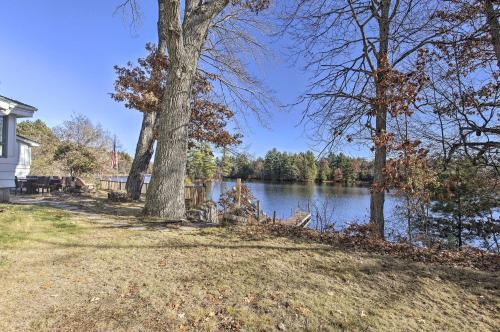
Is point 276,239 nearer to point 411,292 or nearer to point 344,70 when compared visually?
point 411,292

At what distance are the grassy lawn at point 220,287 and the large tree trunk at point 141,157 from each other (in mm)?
6289

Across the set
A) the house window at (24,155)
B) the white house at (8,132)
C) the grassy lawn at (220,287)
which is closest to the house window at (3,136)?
the white house at (8,132)

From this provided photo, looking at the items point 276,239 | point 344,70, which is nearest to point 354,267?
point 276,239

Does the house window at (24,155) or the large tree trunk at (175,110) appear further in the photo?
the house window at (24,155)

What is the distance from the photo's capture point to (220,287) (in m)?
3.19

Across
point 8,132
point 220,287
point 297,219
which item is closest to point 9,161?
point 8,132

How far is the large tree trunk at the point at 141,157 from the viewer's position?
36.6 feet

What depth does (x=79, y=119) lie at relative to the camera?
2733 cm

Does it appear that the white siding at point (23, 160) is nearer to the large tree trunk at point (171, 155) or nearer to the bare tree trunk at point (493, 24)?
the large tree trunk at point (171, 155)

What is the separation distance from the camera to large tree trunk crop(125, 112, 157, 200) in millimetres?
11156

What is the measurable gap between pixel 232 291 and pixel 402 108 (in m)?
4.63

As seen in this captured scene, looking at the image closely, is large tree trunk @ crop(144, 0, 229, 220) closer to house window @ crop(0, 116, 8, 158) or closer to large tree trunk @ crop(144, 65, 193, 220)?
large tree trunk @ crop(144, 65, 193, 220)

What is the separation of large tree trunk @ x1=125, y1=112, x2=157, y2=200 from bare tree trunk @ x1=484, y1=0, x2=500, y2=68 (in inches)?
403

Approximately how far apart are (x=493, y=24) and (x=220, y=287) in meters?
6.69
